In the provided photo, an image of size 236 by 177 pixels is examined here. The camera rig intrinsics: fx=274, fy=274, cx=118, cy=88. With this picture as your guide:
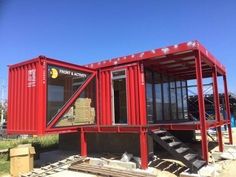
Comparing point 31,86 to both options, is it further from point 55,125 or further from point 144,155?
point 144,155

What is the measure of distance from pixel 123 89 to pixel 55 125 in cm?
339

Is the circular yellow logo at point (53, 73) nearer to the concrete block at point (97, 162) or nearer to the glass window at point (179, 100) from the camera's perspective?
the concrete block at point (97, 162)

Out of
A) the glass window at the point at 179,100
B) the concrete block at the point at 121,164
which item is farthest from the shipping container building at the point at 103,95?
the glass window at the point at 179,100

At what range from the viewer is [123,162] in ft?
32.2

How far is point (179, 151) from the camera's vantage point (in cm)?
898

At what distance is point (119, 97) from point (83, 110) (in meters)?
1.75

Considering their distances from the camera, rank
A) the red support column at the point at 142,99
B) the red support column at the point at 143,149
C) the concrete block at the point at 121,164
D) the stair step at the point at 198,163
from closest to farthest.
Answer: the stair step at the point at 198,163
the red support column at the point at 143,149
the concrete block at the point at 121,164
the red support column at the point at 142,99

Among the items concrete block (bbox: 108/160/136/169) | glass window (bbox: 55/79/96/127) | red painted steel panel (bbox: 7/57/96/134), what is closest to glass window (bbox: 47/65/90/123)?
red painted steel panel (bbox: 7/57/96/134)

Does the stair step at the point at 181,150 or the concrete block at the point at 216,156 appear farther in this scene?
the concrete block at the point at 216,156

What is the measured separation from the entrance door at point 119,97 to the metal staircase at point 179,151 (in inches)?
99.1

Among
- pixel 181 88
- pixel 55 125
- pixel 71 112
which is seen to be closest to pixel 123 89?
pixel 71 112

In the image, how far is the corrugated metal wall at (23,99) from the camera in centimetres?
1019

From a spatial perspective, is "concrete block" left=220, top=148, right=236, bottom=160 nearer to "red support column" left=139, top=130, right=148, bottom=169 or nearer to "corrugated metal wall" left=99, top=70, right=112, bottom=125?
"red support column" left=139, top=130, right=148, bottom=169

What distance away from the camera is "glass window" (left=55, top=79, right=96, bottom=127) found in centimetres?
1110
